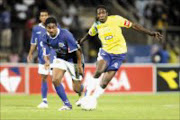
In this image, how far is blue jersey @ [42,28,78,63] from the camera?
543 inches

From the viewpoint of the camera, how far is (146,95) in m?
22.6

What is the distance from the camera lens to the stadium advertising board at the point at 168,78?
23.4 m

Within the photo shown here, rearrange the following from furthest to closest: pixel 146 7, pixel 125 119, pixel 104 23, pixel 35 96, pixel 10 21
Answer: pixel 146 7 → pixel 10 21 → pixel 35 96 → pixel 104 23 → pixel 125 119

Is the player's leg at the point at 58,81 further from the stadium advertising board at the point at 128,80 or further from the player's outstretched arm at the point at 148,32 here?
the stadium advertising board at the point at 128,80

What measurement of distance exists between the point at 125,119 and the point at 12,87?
10.3 m

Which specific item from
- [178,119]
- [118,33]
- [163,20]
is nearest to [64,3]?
[163,20]

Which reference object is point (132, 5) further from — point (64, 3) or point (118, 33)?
point (118, 33)

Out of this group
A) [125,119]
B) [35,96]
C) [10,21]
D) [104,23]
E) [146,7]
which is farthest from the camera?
[146,7]

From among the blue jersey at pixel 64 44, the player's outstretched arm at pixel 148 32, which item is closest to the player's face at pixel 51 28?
the blue jersey at pixel 64 44

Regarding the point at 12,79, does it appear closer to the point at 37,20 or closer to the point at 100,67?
the point at 37,20

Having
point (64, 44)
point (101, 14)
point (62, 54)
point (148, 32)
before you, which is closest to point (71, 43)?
point (64, 44)

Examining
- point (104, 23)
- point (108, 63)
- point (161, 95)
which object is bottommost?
point (161, 95)

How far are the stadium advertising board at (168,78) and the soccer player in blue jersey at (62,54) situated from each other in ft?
30.8

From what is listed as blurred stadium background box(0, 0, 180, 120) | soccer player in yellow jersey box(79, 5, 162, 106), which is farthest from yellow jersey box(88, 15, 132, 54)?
blurred stadium background box(0, 0, 180, 120)
